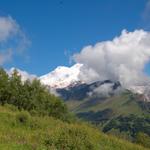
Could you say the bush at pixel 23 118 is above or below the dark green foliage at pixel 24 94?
below

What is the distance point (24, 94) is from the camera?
93625 millimetres

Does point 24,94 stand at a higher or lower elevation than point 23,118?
higher

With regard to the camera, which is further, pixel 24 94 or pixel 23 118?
pixel 24 94

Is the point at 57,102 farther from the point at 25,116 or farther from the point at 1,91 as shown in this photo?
the point at 25,116

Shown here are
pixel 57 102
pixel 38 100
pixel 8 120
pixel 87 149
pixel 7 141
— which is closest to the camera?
pixel 7 141

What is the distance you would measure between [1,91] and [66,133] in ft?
218

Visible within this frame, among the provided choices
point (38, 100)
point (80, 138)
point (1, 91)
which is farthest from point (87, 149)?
point (38, 100)

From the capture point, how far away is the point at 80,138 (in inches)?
972

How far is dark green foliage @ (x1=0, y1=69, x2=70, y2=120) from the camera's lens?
8919 centimetres

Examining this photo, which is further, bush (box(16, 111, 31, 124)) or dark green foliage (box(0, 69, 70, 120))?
dark green foliage (box(0, 69, 70, 120))

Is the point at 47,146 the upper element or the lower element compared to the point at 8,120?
lower

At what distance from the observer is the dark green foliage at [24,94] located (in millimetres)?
89188

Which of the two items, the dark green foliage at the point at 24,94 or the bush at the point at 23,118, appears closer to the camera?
the bush at the point at 23,118

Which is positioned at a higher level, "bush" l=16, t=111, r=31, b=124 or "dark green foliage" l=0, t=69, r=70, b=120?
"dark green foliage" l=0, t=69, r=70, b=120
